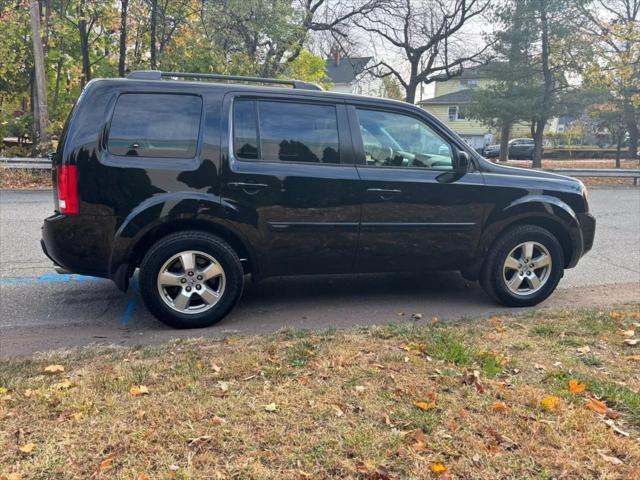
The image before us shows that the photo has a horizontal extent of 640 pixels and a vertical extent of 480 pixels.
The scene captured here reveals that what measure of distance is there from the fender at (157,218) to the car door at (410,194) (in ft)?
4.30

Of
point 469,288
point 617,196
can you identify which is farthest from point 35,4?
point 617,196

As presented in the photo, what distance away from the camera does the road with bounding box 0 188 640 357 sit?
4.19 metres

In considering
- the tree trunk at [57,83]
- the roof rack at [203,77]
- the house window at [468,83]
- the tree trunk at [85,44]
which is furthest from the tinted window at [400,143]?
the house window at [468,83]

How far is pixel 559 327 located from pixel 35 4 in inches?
628

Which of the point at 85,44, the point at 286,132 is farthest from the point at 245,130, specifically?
the point at 85,44

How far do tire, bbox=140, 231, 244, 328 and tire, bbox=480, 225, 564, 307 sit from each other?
94.9 inches

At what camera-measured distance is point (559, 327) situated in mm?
4152

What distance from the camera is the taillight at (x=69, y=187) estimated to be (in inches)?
153

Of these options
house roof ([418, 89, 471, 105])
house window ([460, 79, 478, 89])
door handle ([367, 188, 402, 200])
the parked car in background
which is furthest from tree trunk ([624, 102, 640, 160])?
door handle ([367, 188, 402, 200])

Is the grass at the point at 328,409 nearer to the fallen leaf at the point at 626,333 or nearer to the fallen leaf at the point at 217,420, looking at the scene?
the fallen leaf at the point at 217,420

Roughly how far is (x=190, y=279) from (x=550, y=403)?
2748 mm

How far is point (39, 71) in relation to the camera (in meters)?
14.9

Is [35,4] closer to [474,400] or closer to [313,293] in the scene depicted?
[313,293]

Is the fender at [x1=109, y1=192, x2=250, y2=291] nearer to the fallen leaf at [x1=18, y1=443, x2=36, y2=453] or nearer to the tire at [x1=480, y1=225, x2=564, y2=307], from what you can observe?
the fallen leaf at [x1=18, y1=443, x2=36, y2=453]
